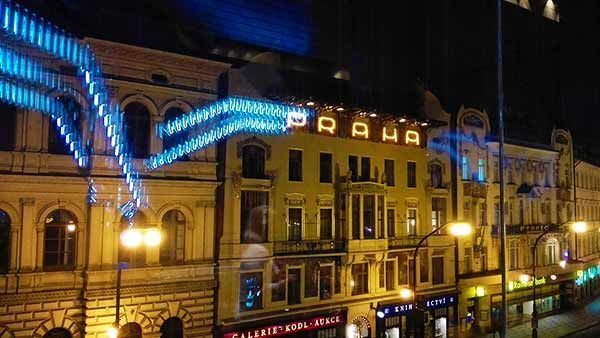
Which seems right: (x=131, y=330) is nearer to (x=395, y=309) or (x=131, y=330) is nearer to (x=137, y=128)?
(x=137, y=128)

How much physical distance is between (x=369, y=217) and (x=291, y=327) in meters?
7.64

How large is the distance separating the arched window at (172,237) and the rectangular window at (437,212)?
17240mm

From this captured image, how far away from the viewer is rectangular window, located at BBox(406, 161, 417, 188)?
31.7 metres

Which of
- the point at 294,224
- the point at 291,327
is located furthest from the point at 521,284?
the point at 291,327

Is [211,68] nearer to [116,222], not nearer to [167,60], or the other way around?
[167,60]

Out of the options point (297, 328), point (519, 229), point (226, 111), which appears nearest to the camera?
point (226, 111)

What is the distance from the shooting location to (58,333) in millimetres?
19547

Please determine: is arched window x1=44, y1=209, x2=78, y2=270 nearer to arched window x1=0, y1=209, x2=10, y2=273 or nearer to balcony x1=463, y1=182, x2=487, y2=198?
arched window x1=0, y1=209, x2=10, y2=273

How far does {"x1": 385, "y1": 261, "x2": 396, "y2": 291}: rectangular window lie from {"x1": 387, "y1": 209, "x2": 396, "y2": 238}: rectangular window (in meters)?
1.68

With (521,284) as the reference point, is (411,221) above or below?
above

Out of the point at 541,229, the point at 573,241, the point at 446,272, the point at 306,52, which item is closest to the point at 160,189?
the point at 306,52

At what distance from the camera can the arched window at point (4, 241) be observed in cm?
1877

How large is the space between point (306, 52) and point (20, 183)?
19.4 metres

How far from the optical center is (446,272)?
108ft
